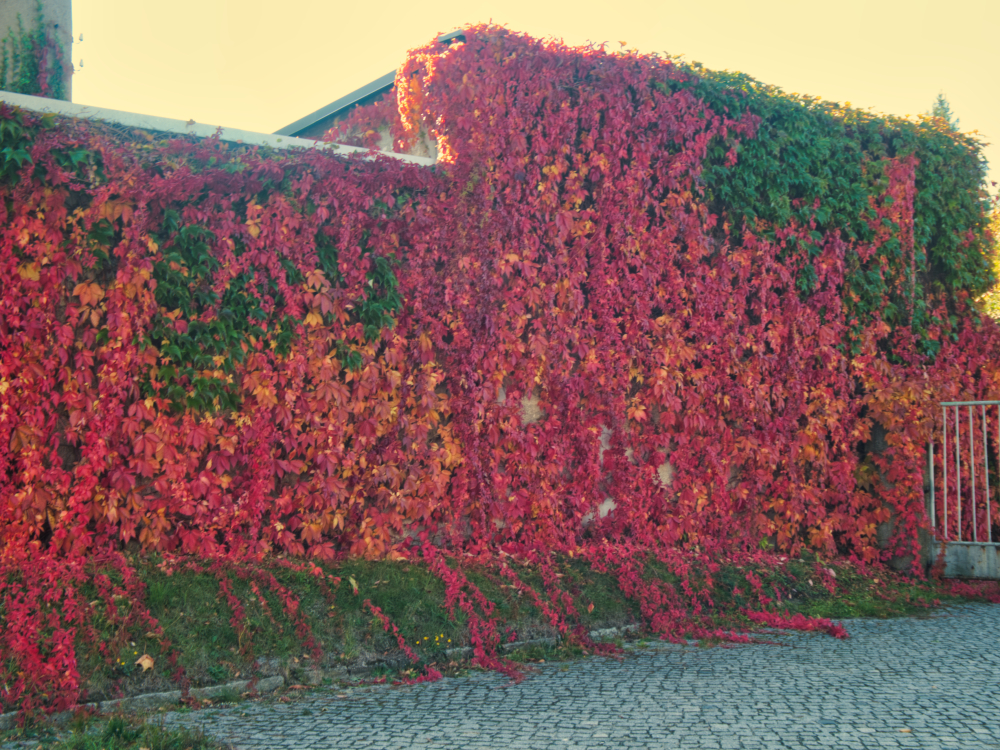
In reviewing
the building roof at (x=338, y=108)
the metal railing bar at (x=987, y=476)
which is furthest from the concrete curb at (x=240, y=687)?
the building roof at (x=338, y=108)

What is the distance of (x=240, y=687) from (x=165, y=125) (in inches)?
150

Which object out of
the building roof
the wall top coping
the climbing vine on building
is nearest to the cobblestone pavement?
the climbing vine on building

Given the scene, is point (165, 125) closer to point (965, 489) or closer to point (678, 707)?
point (678, 707)

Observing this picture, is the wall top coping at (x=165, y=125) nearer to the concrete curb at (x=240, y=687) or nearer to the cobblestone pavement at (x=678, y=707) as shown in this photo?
the concrete curb at (x=240, y=687)

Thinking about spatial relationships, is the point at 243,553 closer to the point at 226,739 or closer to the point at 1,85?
the point at 226,739

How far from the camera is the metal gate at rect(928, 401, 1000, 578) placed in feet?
23.1

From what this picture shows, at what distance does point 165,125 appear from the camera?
5.52 meters

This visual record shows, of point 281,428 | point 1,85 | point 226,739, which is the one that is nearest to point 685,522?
point 281,428

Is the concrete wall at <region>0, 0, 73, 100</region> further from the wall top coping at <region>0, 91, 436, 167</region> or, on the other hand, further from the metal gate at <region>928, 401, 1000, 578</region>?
the metal gate at <region>928, 401, 1000, 578</region>

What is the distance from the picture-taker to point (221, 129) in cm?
565

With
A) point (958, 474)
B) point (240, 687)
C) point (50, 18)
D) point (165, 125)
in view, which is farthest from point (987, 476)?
point (50, 18)

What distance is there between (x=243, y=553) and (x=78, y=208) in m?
2.57

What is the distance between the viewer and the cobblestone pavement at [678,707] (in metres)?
3.60

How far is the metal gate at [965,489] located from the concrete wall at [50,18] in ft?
31.6
